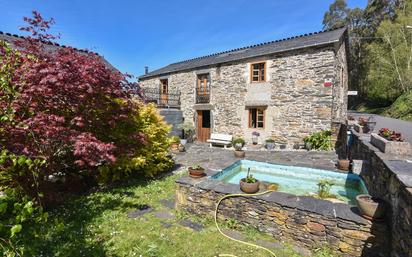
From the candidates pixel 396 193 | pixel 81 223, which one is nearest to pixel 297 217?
pixel 396 193

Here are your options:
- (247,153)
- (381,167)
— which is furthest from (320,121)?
(381,167)

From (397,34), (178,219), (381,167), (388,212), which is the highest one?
(397,34)

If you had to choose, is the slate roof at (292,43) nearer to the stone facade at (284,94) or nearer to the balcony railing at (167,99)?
the stone facade at (284,94)

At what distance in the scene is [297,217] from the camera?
4.00 metres

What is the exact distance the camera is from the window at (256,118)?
13359mm

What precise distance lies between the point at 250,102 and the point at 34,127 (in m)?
10.9

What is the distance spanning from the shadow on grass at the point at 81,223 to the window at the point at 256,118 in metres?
8.51

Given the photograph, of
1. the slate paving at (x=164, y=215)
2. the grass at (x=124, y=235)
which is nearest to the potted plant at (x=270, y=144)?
the grass at (x=124, y=235)

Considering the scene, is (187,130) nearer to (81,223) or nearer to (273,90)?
(273,90)

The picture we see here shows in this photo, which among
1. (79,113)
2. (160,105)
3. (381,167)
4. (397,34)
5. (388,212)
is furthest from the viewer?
(397,34)

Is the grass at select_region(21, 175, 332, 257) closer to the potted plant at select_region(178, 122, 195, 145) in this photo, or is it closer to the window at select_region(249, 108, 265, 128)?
the window at select_region(249, 108, 265, 128)

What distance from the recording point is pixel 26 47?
4914 millimetres

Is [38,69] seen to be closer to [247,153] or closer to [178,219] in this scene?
[178,219]

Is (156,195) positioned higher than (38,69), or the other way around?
(38,69)
